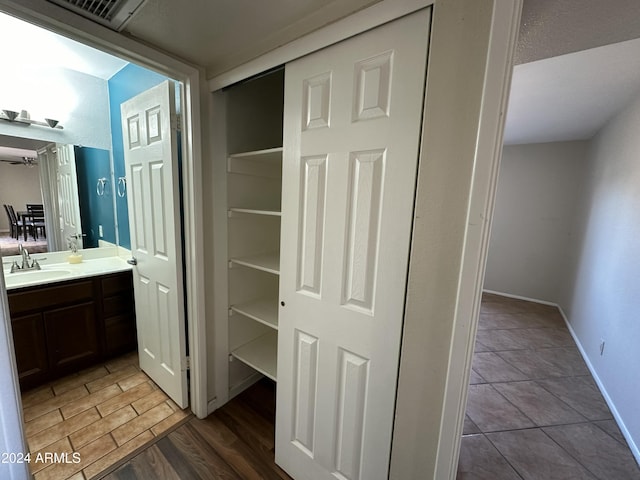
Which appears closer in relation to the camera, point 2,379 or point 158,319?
point 2,379

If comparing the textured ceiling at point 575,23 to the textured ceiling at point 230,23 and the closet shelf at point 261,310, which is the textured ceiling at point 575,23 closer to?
the textured ceiling at point 230,23

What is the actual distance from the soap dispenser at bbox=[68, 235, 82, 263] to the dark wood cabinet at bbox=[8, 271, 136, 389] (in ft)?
1.58

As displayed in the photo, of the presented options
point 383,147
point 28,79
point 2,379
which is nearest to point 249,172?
point 383,147

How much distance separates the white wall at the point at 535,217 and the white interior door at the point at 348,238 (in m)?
4.24

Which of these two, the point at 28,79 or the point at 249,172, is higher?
the point at 28,79

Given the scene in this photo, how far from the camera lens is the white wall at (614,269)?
193 centimetres

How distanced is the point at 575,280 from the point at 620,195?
1602mm

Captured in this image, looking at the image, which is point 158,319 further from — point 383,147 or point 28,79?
point 28,79

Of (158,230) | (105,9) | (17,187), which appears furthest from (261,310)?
(17,187)

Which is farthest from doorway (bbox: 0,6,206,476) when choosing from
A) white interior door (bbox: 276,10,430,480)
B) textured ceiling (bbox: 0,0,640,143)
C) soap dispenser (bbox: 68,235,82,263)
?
soap dispenser (bbox: 68,235,82,263)

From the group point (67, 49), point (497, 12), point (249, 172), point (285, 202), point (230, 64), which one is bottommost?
point (285, 202)

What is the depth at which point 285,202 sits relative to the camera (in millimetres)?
1285

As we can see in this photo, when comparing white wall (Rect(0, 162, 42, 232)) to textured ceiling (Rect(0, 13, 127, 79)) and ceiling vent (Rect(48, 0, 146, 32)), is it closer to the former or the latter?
textured ceiling (Rect(0, 13, 127, 79))

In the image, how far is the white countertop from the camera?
6.44 ft
